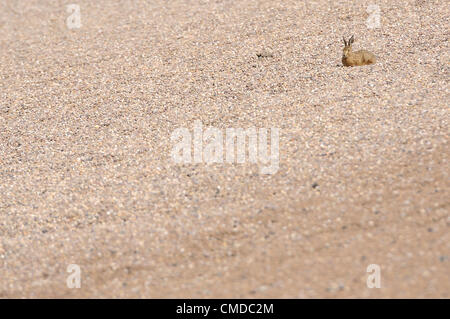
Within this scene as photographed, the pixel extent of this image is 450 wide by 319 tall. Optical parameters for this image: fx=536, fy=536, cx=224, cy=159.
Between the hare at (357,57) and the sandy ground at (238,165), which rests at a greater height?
the hare at (357,57)

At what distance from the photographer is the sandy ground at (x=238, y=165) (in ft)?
15.0

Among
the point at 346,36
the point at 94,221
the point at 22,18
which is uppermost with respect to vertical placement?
the point at 22,18

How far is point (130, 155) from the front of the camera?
652cm

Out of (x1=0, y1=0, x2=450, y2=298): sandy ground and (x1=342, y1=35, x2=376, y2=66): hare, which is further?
(x1=342, y1=35, x2=376, y2=66): hare

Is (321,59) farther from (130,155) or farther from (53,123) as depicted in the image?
(53,123)

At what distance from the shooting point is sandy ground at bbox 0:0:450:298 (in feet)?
15.0

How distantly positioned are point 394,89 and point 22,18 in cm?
935

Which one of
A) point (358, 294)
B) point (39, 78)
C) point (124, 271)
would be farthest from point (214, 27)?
point (358, 294)

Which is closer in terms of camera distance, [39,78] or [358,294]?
[358,294]

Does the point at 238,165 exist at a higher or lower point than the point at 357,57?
lower

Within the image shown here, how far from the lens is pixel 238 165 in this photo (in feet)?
19.3

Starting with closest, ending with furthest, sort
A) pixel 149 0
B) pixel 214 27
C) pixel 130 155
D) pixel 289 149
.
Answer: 1. pixel 289 149
2. pixel 130 155
3. pixel 214 27
4. pixel 149 0

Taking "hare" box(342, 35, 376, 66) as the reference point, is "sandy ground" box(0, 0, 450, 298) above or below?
below

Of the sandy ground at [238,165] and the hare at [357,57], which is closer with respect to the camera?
the sandy ground at [238,165]
